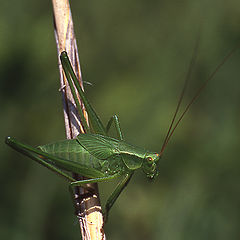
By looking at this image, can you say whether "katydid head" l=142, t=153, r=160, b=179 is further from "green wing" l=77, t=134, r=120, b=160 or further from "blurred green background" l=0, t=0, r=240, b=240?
"blurred green background" l=0, t=0, r=240, b=240

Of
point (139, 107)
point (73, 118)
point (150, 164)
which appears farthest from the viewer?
point (139, 107)

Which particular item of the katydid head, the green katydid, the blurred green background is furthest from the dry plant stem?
the blurred green background

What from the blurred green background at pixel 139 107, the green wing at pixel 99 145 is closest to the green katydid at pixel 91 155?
the green wing at pixel 99 145

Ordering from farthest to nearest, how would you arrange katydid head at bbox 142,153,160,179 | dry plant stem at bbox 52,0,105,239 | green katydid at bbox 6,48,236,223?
katydid head at bbox 142,153,160,179 < green katydid at bbox 6,48,236,223 < dry plant stem at bbox 52,0,105,239

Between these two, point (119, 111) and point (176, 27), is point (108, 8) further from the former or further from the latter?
point (119, 111)

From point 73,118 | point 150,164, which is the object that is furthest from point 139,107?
point 73,118

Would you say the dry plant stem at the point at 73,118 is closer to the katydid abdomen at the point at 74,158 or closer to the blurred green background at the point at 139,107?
the katydid abdomen at the point at 74,158

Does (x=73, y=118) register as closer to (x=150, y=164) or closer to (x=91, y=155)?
(x=91, y=155)
